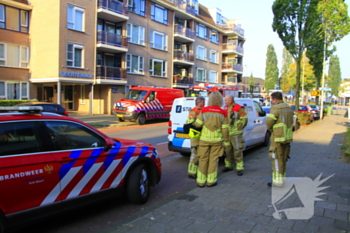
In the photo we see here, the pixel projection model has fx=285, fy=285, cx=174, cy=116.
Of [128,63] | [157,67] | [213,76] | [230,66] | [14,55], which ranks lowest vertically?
[14,55]

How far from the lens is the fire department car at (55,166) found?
3.19 metres

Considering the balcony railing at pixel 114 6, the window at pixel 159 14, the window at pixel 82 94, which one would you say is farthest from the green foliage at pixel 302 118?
the window at pixel 82 94

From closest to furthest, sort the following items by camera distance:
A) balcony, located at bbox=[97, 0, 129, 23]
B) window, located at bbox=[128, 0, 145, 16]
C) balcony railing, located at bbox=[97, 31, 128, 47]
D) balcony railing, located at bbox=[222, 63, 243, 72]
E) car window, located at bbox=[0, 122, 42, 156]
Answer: car window, located at bbox=[0, 122, 42, 156] < balcony, located at bbox=[97, 0, 129, 23] < balcony railing, located at bbox=[97, 31, 128, 47] < window, located at bbox=[128, 0, 145, 16] < balcony railing, located at bbox=[222, 63, 243, 72]

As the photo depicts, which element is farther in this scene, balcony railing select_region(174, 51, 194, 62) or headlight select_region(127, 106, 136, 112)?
balcony railing select_region(174, 51, 194, 62)

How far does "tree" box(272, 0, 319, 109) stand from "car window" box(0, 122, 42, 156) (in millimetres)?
18307

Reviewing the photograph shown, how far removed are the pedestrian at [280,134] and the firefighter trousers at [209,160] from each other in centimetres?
102

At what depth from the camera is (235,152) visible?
21.8ft

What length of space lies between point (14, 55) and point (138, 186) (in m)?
21.8

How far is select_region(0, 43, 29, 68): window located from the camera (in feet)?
68.9

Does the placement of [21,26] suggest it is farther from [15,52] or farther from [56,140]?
[56,140]

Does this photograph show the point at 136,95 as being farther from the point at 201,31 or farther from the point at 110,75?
the point at 201,31

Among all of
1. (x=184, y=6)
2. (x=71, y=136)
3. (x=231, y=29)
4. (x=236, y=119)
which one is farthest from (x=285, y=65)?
(x=71, y=136)

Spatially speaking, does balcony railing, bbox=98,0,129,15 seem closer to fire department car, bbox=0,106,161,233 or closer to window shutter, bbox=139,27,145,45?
window shutter, bbox=139,27,145,45

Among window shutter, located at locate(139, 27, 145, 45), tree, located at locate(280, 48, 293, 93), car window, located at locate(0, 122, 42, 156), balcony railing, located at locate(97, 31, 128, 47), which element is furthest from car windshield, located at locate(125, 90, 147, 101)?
tree, located at locate(280, 48, 293, 93)
